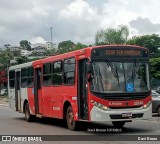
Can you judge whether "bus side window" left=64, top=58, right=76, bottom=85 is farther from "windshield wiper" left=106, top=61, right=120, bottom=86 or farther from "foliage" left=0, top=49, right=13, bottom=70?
"foliage" left=0, top=49, right=13, bottom=70

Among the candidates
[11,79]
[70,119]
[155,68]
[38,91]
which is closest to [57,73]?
[70,119]

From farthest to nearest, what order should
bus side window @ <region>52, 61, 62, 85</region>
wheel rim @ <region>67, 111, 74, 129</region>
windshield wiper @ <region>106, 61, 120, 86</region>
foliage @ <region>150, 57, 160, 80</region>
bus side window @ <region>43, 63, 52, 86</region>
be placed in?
1. foliage @ <region>150, 57, 160, 80</region>
2. bus side window @ <region>43, 63, 52, 86</region>
3. bus side window @ <region>52, 61, 62, 85</region>
4. wheel rim @ <region>67, 111, 74, 129</region>
5. windshield wiper @ <region>106, 61, 120, 86</region>

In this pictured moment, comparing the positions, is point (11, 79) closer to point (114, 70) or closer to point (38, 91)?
point (38, 91)

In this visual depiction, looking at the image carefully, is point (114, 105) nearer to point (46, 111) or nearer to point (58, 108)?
point (58, 108)

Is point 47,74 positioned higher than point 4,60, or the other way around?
point 4,60

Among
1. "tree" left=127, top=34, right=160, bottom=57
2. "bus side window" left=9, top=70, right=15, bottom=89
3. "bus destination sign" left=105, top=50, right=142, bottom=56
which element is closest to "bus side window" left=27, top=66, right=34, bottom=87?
"bus side window" left=9, top=70, right=15, bottom=89

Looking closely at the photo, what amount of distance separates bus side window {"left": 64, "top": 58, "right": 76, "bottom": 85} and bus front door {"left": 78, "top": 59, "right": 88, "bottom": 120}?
1.69 feet

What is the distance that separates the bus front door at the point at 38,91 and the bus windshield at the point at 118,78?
6108 millimetres

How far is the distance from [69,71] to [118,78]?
2541 millimetres

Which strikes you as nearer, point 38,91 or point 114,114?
point 114,114

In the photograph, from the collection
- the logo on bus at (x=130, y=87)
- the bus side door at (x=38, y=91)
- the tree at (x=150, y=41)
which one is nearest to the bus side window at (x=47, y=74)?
the bus side door at (x=38, y=91)

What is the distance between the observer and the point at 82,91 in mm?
14984

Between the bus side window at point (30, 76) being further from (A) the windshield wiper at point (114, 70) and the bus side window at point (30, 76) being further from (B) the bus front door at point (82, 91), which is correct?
(A) the windshield wiper at point (114, 70)

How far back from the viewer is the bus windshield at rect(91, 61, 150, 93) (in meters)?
14.1
